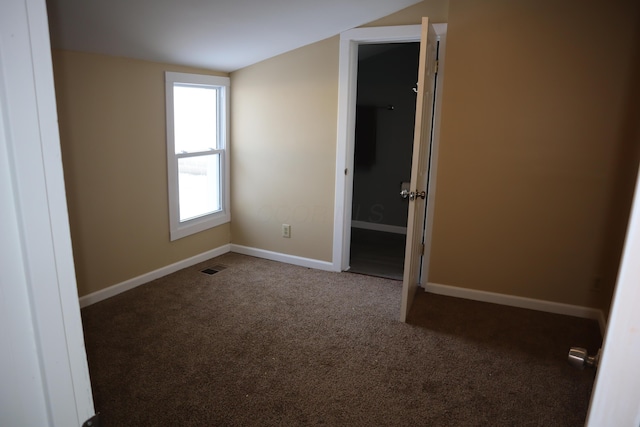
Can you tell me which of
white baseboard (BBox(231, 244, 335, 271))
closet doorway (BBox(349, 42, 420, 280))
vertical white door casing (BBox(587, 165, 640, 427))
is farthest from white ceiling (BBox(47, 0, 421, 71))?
vertical white door casing (BBox(587, 165, 640, 427))

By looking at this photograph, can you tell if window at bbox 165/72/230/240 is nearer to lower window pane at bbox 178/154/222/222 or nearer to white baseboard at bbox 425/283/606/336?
lower window pane at bbox 178/154/222/222

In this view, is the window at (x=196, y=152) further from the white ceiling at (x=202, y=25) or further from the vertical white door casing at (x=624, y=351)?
the vertical white door casing at (x=624, y=351)

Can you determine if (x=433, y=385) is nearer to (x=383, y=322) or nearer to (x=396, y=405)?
(x=396, y=405)

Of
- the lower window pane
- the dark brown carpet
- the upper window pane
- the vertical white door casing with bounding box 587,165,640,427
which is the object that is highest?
the upper window pane

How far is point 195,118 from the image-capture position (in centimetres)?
397

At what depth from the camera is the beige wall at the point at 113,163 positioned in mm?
2934

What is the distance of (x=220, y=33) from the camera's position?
10.2 feet

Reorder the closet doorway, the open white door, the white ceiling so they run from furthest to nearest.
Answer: the closet doorway
the open white door
the white ceiling

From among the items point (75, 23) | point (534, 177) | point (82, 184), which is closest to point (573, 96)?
point (534, 177)

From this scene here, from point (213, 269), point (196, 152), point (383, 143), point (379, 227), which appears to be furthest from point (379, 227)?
point (196, 152)

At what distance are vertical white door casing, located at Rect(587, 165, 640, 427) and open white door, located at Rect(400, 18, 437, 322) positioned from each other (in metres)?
2.21

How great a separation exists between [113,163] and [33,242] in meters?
2.81

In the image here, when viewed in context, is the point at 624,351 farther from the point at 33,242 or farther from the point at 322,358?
the point at 322,358

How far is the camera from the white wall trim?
5.54m
